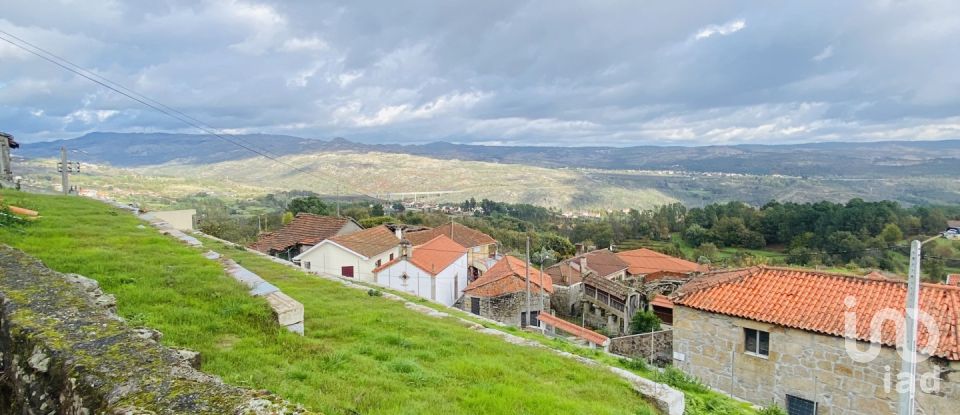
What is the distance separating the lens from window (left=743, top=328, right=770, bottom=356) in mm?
14067

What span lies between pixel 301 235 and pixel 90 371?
3206 centimetres

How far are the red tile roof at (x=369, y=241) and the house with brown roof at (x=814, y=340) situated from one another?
19411 millimetres

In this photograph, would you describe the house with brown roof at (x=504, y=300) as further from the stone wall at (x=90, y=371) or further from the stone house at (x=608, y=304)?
the stone wall at (x=90, y=371)

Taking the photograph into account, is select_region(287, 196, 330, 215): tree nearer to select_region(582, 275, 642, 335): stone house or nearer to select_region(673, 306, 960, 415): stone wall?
select_region(582, 275, 642, 335): stone house

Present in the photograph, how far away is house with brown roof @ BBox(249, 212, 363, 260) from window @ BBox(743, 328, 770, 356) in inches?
965

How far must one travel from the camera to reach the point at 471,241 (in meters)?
45.5

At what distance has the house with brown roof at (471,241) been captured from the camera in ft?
133

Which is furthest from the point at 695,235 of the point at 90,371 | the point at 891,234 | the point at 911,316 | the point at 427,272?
the point at 90,371

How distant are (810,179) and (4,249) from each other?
217 meters

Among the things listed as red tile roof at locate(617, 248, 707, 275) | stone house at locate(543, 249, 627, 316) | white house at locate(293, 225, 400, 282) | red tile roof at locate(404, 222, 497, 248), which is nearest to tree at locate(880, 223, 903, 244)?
red tile roof at locate(617, 248, 707, 275)

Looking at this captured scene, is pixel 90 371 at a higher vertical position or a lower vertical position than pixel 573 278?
higher

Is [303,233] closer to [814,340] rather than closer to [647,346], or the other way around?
[647,346]

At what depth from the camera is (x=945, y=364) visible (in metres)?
11.3

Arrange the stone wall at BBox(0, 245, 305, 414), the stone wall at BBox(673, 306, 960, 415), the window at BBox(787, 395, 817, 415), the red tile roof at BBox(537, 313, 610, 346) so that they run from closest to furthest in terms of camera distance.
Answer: the stone wall at BBox(0, 245, 305, 414)
the stone wall at BBox(673, 306, 960, 415)
the window at BBox(787, 395, 817, 415)
the red tile roof at BBox(537, 313, 610, 346)
